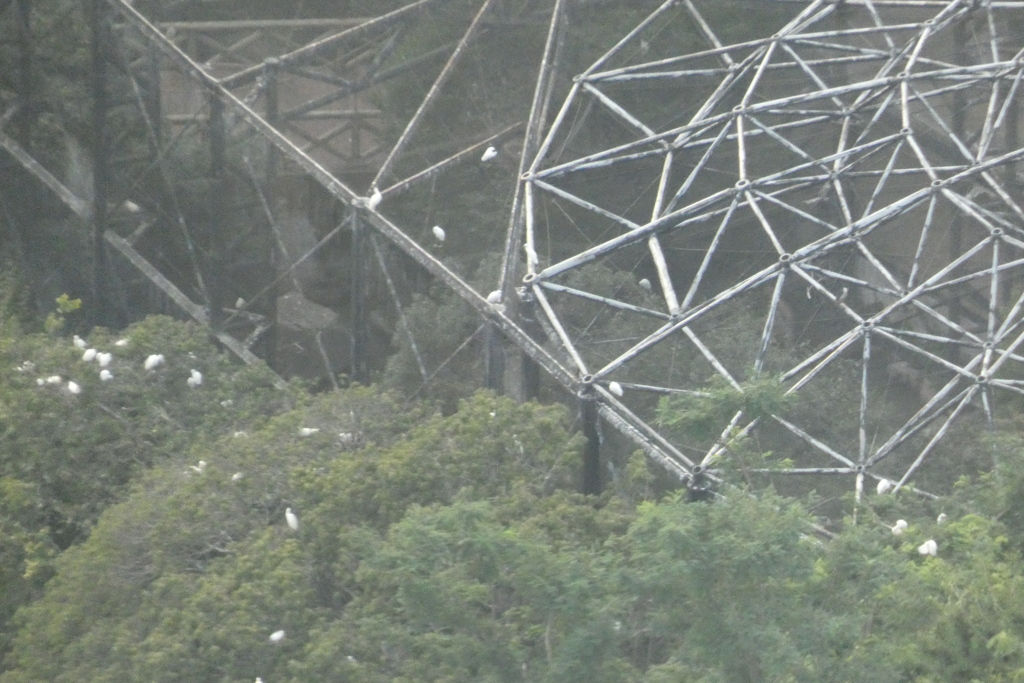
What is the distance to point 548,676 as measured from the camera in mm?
6805

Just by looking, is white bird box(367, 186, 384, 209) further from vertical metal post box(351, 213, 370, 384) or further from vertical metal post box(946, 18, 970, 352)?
vertical metal post box(946, 18, 970, 352)

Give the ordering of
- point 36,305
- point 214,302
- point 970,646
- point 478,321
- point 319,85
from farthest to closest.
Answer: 1. point 319,85
2. point 36,305
3. point 214,302
4. point 478,321
5. point 970,646

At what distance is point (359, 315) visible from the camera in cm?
1323

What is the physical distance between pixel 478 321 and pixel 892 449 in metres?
3.96

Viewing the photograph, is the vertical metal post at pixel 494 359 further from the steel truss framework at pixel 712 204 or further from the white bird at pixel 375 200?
the white bird at pixel 375 200

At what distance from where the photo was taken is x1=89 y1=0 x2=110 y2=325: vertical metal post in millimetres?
15344

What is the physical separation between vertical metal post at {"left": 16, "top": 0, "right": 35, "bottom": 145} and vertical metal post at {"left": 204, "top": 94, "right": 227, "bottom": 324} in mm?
3161

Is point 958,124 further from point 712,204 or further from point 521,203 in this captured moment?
point 521,203

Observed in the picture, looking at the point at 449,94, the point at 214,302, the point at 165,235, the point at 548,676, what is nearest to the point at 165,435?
the point at 214,302

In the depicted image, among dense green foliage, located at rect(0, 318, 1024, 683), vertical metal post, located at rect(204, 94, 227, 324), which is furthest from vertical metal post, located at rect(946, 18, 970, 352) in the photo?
vertical metal post, located at rect(204, 94, 227, 324)

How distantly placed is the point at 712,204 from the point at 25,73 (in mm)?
9299

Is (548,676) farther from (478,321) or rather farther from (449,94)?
(449,94)

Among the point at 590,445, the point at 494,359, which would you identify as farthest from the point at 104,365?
the point at 590,445

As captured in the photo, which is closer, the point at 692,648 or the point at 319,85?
the point at 692,648
